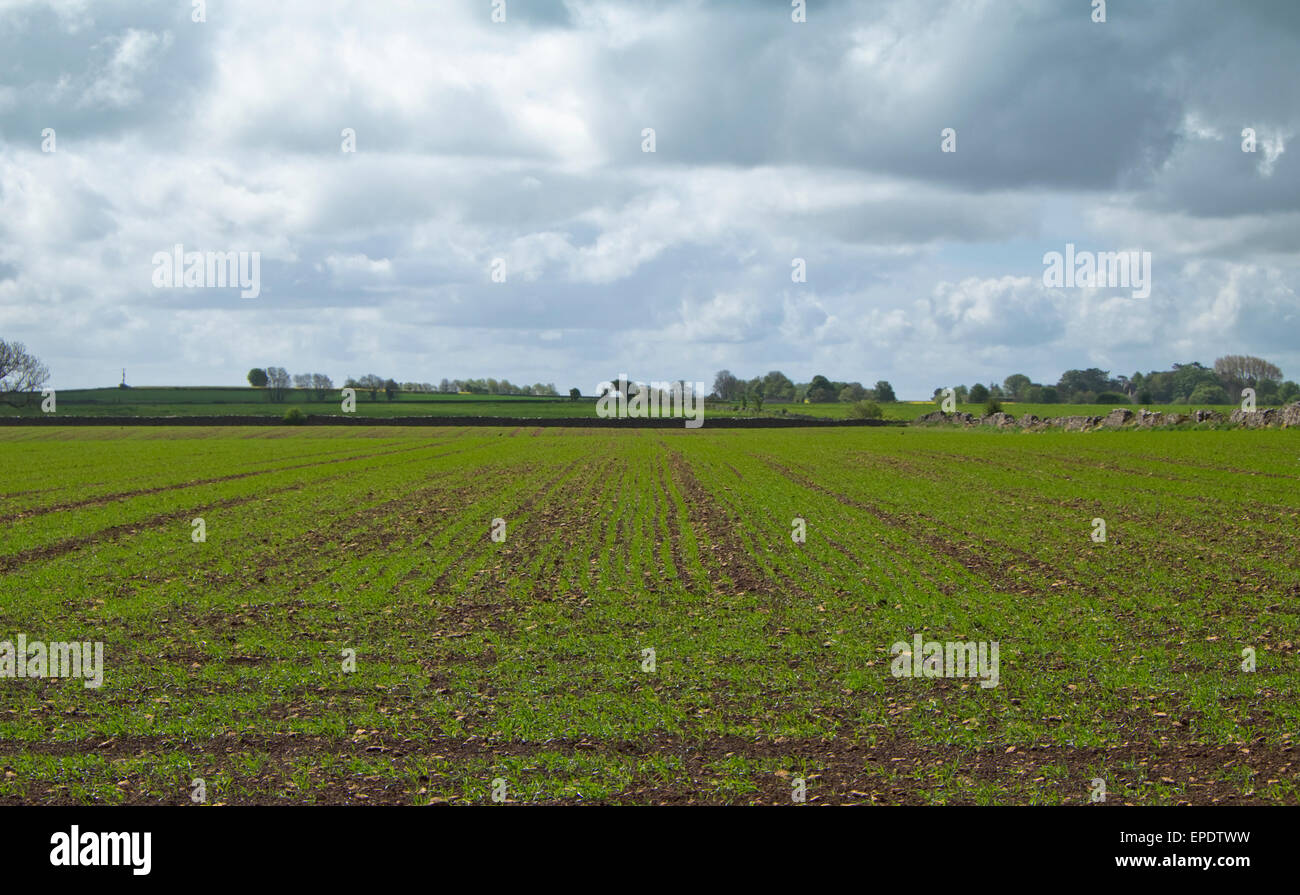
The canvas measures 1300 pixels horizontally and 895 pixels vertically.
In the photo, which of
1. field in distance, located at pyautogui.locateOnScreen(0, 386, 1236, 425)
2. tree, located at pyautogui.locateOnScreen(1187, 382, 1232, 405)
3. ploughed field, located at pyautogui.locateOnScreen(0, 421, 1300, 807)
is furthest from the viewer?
tree, located at pyautogui.locateOnScreen(1187, 382, 1232, 405)

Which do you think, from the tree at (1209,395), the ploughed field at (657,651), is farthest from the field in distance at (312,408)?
the ploughed field at (657,651)

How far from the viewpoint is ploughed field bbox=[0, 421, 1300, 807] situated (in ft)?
36.9

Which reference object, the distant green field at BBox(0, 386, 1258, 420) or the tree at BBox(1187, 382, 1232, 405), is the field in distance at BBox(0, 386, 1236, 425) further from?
the tree at BBox(1187, 382, 1232, 405)

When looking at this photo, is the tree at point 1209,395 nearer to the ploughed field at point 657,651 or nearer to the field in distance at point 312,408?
the field in distance at point 312,408

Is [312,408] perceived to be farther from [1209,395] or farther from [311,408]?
[1209,395]

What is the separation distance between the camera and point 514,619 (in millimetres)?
19000

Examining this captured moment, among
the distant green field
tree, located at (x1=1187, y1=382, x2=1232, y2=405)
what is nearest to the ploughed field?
the distant green field

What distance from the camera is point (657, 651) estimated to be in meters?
16.6

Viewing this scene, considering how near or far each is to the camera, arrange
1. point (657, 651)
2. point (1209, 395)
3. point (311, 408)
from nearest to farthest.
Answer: point (657, 651) < point (311, 408) < point (1209, 395)

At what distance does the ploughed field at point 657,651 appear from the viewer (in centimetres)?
1126

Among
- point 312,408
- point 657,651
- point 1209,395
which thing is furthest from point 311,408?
point 657,651
